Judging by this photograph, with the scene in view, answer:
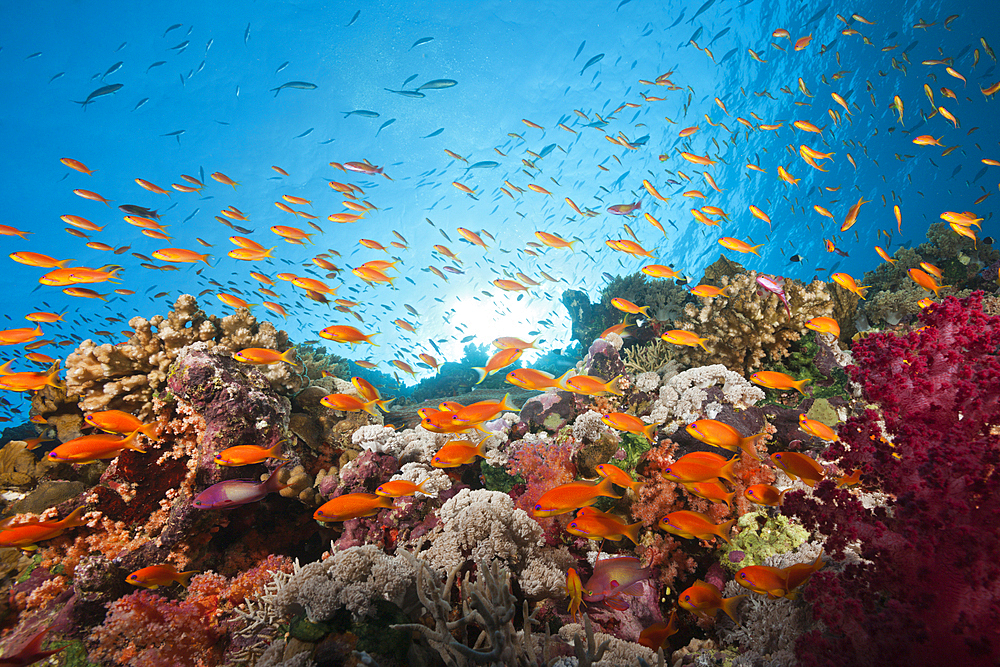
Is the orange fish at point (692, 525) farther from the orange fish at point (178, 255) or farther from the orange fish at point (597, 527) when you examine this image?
the orange fish at point (178, 255)

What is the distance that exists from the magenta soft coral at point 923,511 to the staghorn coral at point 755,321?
3.27m

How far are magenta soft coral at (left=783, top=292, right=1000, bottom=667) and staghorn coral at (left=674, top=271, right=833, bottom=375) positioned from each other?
10.7 ft

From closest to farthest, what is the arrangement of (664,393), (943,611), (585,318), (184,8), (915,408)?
(943,611), (915,408), (664,393), (585,318), (184,8)

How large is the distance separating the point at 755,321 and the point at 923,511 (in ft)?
14.0

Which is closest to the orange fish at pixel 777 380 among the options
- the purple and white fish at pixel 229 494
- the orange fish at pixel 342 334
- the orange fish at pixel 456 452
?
the orange fish at pixel 456 452

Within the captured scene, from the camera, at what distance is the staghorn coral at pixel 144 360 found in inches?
189

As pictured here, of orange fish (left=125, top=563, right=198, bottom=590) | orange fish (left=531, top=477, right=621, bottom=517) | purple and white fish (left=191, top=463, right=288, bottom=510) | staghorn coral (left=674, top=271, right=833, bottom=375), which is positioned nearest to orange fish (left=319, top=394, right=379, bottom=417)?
purple and white fish (left=191, top=463, right=288, bottom=510)

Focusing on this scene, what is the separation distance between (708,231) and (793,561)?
52.7 metres

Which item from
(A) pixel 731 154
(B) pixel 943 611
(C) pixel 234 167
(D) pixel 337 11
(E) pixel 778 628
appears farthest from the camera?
(A) pixel 731 154

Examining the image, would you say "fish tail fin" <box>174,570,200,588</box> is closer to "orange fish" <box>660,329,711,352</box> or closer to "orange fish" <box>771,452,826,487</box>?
"orange fish" <box>771,452,826,487</box>

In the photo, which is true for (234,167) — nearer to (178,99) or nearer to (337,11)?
(178,99)

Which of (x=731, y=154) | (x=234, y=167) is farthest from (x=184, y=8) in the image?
(x=731, y=154)

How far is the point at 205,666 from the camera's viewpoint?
9.73 ft

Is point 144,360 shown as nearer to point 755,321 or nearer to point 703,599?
point 703,599
